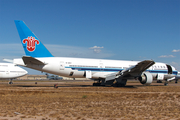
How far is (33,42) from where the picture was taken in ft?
80.8

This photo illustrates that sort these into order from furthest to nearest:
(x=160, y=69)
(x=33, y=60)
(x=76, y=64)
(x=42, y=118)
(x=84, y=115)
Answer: (x=160, y=69)
(x=76, y=64)
(x=33, y=60)
(x=84, y=115)
(x=42, y=118)

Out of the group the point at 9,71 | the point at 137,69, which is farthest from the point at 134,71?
the point at 9,71

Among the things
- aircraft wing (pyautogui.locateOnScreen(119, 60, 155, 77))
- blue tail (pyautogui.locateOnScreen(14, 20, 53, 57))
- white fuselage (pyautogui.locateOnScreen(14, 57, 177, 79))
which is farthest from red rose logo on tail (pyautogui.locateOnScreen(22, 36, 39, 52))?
aircraft wing (pyautogui.locateOnScreen(119, 60, 155, 77))

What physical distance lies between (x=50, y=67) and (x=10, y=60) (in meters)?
5.39

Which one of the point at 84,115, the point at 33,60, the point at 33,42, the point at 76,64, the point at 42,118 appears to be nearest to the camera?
the point at 42,118

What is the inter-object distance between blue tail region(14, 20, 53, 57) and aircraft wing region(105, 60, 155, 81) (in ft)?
34.3

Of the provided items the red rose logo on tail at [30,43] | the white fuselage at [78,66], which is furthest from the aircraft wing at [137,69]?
the red rose logo on tail at [30,43]

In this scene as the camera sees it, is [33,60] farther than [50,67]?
No

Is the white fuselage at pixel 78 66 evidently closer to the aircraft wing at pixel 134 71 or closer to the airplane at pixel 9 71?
the aircraft wing at pixel 134 71

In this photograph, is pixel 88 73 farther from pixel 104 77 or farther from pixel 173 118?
pixel 173 118

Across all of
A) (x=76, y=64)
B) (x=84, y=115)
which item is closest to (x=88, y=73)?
(x=76, y=64)

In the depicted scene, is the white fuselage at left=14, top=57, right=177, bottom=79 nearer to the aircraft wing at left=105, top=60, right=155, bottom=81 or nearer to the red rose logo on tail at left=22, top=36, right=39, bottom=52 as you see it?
the aircraft wing at left=105, top=60, right=155, bottom=81

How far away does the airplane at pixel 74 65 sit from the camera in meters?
24.0

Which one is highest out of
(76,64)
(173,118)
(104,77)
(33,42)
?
(33,42)
